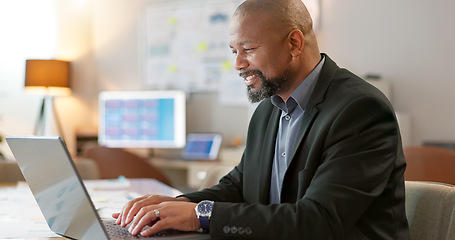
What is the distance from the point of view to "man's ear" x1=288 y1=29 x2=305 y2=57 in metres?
1.56

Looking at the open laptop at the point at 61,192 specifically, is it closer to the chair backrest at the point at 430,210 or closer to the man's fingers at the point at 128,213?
the man's fingers at the point at 128,213

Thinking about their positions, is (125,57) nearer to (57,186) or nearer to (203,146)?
(203,146)

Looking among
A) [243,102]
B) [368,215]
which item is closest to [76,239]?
[368,215]

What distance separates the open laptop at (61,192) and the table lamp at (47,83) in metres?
3.98

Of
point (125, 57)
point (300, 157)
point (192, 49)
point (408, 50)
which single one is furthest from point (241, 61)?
point (125, 57)

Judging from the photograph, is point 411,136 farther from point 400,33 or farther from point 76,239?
point 76,239

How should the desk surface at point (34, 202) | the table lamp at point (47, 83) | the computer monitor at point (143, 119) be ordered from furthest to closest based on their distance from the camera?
the table lamp at point (47, 83)
the computer monitor at point (143, 119)
the desk surface at point (34, 202)

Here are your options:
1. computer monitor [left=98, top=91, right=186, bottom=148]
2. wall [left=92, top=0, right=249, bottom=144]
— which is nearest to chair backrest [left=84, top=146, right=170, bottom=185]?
computer monitor [left=98, top=91, right=186, bottom=148]

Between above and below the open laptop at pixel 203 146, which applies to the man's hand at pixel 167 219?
above

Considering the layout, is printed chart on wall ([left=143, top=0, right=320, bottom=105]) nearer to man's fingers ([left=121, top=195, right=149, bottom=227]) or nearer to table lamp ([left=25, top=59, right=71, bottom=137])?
table lamp ([left=25, top=59, right=71, bottom=137])

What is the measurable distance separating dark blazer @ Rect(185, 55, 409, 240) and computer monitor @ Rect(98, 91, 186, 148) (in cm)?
361

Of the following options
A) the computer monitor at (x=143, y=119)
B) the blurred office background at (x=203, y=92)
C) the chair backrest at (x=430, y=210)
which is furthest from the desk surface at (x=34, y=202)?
the computer monitor at (x=143, y=119)

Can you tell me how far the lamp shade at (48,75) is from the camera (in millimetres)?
5246

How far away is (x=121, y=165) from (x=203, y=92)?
1.23 meters
